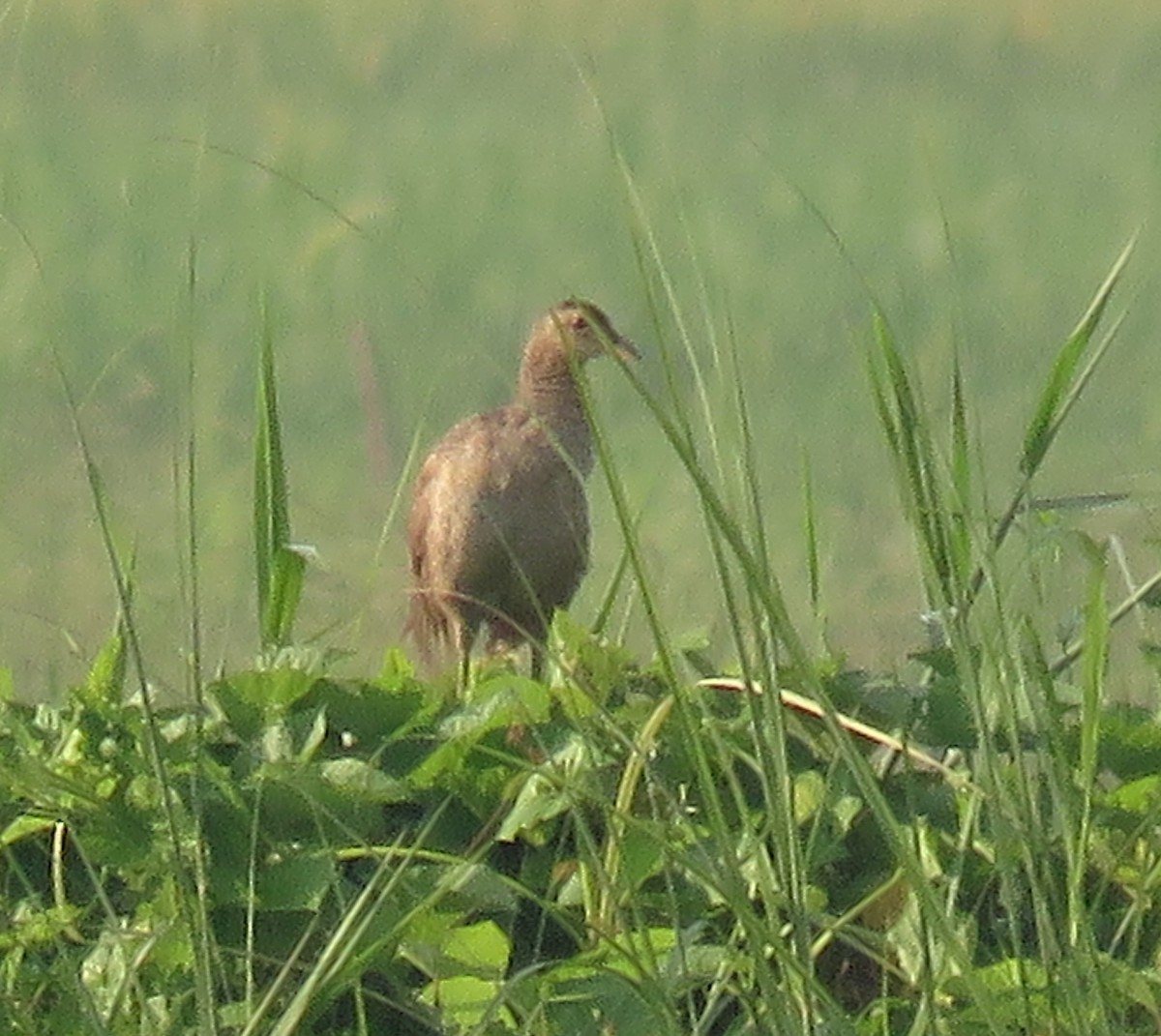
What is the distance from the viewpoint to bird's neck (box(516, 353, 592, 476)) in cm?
514

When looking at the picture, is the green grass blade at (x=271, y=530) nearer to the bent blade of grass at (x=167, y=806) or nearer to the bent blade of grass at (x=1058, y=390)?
the bent blade of grass at (x=167, y=806)

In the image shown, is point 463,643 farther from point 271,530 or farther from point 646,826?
point 646,826

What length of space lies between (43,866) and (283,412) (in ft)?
15.9

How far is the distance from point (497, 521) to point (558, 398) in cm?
58

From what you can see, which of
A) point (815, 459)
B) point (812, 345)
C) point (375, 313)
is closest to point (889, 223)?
point (812, 345)

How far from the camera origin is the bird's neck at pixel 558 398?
202 inches

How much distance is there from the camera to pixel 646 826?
2.30 meters

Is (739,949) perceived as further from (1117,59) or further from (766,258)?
(1117,59)

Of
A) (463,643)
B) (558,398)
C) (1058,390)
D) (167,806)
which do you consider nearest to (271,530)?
(167,806)

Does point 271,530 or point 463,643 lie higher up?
point 271,530

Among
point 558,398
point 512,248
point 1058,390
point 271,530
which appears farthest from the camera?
point 512,248

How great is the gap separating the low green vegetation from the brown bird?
1.98 metres

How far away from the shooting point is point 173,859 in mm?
2287

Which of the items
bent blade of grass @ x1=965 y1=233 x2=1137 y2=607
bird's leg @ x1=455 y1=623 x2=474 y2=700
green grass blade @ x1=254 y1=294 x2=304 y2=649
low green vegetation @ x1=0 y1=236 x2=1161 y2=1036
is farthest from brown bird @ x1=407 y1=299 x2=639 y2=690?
bent blade of grass @ x1=965 y1=233 x2=1137 y2=607
